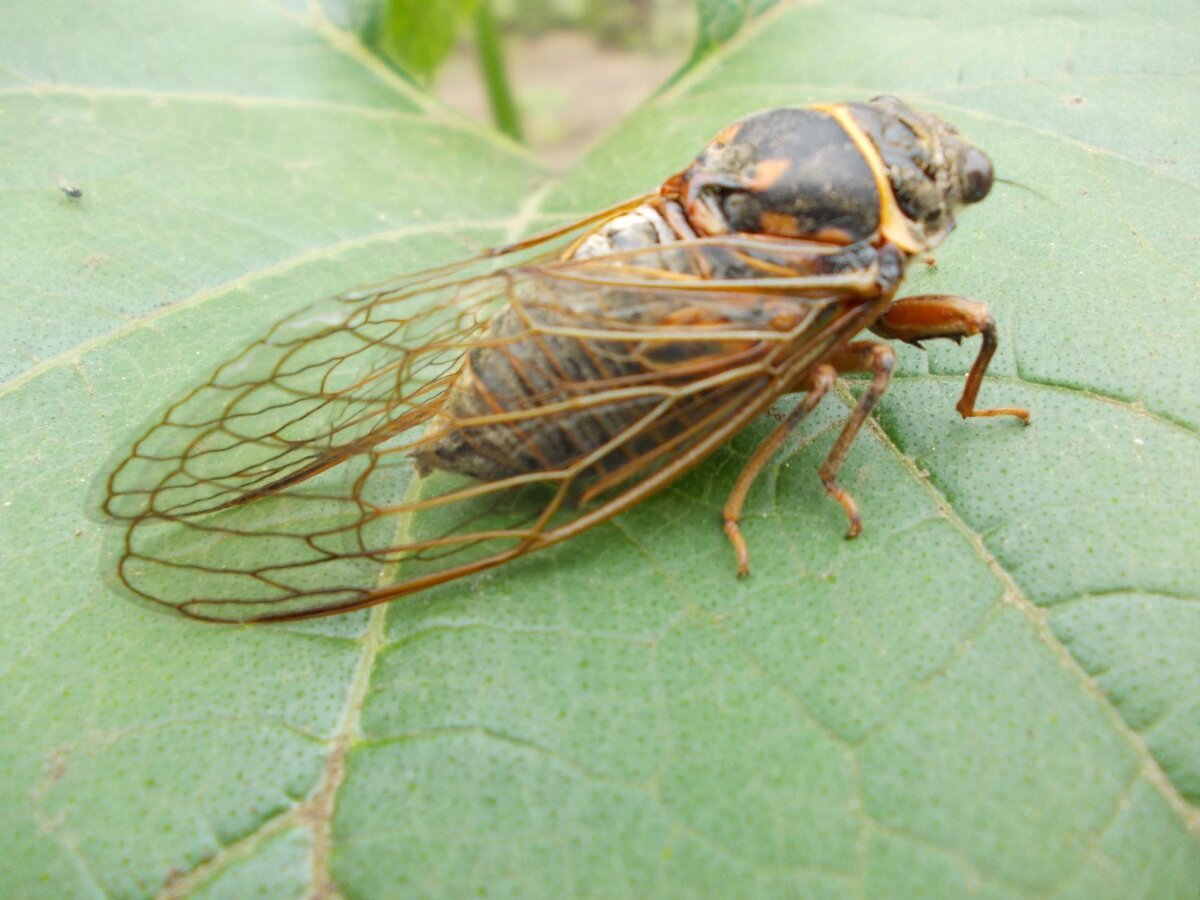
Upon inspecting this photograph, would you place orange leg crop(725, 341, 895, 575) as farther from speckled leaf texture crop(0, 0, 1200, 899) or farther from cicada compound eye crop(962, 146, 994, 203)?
cicada compound eye crop(962, 146, 994, 203)

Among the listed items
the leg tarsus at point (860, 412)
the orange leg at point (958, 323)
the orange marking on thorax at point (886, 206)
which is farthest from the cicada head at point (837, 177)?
the leg tarsus at point (860, 412)

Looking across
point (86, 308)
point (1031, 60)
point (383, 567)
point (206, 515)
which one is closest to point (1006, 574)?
point (383, 567)

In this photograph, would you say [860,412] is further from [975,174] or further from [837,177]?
[975,174]

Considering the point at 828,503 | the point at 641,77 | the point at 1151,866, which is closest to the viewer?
the point at 1151,866

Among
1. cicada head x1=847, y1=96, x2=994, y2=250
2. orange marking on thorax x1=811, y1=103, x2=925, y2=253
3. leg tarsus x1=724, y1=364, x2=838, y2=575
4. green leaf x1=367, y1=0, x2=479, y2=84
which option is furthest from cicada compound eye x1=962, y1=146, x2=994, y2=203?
green leaf x1=367, y1=0, x2=479, y2=84

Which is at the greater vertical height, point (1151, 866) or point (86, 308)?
point (86, 308)

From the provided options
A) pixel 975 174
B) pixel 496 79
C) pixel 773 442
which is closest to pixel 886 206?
pixel 975 174

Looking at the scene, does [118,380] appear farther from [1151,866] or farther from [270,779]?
[1151,866]
